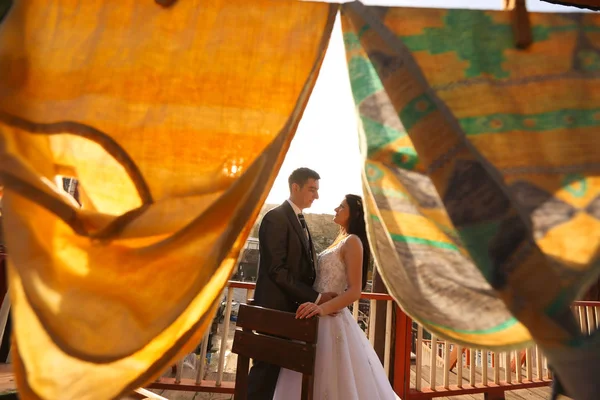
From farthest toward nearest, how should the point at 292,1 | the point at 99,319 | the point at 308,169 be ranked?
the point at 308,169 → the point at 292,1 → the point at 99,319

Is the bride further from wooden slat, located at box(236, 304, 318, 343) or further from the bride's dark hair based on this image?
wooden slat, located at box(236, 304, 318, 343)

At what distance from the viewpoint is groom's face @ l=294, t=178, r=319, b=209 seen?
1.96m

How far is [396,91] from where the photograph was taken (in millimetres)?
1038

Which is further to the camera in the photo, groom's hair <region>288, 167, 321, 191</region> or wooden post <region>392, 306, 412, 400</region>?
wooden post <region>392, 306, 412, 400</region>

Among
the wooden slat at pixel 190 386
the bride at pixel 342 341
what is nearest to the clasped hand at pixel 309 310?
the bride at pixel 342 341

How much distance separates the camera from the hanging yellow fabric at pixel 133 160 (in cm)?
95

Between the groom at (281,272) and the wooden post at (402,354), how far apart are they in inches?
56.3

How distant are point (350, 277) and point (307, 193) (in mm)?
551

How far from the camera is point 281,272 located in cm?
169

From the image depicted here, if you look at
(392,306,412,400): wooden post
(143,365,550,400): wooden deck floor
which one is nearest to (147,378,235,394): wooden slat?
(143,365,550,400): wooden deck floor

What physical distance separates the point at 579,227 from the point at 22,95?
1828 millimetres

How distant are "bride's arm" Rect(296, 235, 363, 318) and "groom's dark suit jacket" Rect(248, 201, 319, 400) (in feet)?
0.31

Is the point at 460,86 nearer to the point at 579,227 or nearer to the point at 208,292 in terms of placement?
the point at 579,227

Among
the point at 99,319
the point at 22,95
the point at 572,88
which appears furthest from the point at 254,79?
the point at 572,88
